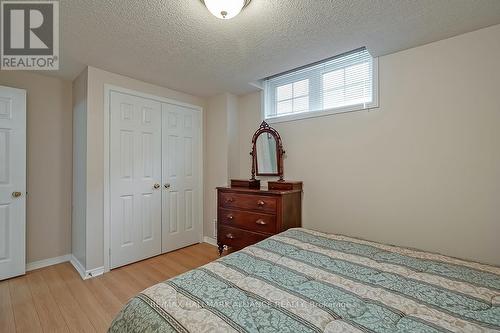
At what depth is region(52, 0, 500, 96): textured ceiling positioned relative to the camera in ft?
4.98

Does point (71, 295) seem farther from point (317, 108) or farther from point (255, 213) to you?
point (317, 108)

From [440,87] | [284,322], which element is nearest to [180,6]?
[284,322]

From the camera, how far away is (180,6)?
152 centimetres

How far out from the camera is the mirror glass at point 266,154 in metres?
2.95

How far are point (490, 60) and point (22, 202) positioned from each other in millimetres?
4457

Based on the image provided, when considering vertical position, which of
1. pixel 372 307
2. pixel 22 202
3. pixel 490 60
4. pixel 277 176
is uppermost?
pixel 490 60

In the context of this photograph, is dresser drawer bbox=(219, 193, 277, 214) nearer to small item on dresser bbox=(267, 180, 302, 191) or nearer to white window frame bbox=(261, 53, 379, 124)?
small item on dresser bbox=(267, 180, 302, 191)

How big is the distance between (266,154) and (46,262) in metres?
2.94

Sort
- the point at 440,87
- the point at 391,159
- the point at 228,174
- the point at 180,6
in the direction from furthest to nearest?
the point at 228,174, the point at 391,159, the point at 440,87, the point at 180,6

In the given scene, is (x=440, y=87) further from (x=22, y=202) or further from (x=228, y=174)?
(x=22, y=202)

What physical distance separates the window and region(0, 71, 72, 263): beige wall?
2587mm

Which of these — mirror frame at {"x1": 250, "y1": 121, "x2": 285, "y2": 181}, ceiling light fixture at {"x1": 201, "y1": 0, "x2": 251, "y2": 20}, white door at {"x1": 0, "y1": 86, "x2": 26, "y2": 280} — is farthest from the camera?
mirror frame at {"x1": 250, "y1": 121, "x2": 285, "y2": 181}

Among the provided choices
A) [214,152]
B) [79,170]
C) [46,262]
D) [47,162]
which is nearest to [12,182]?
[47,162]

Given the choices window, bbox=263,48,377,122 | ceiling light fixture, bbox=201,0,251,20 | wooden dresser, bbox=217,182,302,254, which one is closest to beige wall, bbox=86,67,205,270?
wooden dresser, bbox=217,182,302,254
